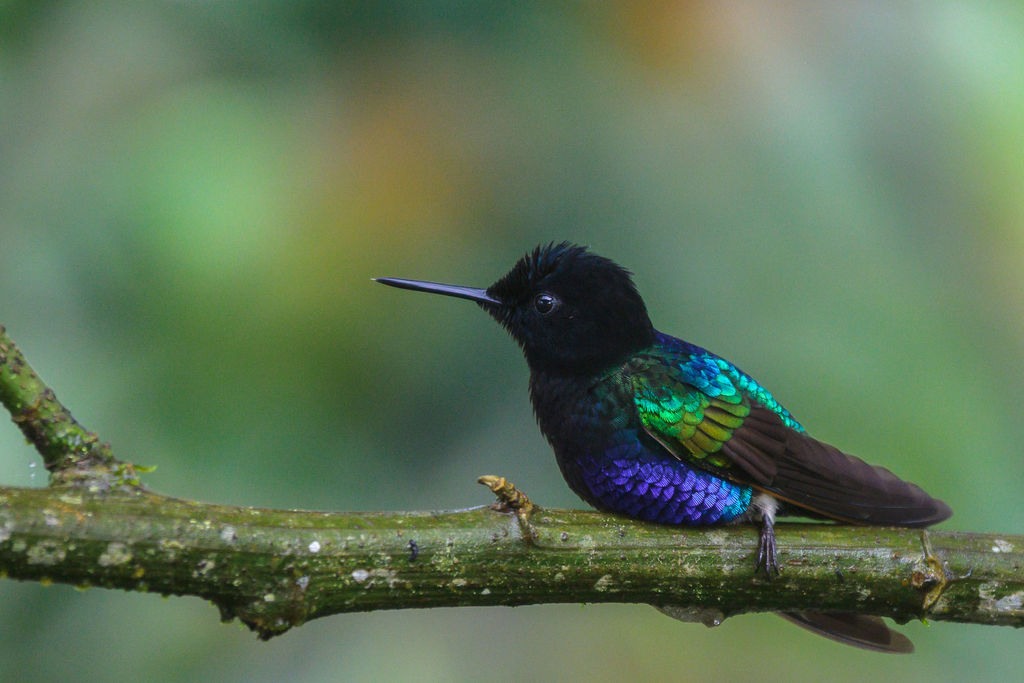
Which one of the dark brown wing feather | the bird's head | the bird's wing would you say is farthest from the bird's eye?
the dark brown wing feather

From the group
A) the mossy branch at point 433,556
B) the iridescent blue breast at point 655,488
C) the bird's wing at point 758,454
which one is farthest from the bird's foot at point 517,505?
the bird's wing at point 758,454

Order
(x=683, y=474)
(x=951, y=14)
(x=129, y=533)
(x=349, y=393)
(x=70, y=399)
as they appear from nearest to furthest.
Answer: (x=129, y=533)
(x=683, y=474)
(x=70, y=399)
(x=349, y=393)
(x=951, y=14)

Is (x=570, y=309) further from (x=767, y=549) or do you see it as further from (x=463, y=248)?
(x=463, y=248)

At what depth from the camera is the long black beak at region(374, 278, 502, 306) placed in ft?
6.95

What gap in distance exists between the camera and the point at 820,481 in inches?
81.4

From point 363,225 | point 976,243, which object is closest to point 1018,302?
point 976,243

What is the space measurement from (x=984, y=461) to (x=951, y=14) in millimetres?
1516

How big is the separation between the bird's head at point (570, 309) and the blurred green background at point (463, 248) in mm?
704

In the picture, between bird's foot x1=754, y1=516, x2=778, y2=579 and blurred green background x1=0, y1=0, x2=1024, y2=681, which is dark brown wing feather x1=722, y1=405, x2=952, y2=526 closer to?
bird's foot x1=754, y1=516, x2=778, y2=579

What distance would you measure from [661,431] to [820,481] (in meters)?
0.36

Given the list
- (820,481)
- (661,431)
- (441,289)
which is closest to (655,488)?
(661,431)

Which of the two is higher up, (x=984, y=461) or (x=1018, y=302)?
(x=1018, y=302)

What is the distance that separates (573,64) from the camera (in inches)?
130

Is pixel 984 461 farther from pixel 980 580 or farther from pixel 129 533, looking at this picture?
pixel 129 533
